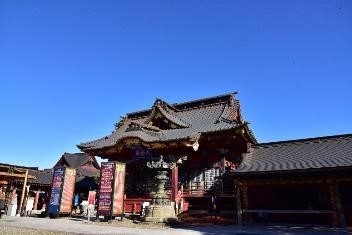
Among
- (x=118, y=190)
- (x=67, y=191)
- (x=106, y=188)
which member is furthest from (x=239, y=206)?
(x=67, y=191)

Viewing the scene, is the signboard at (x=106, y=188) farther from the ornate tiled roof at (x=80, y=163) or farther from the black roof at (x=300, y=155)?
the ornate tiled roof at (x=80, y=163)

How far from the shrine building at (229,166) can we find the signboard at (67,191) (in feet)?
14.1

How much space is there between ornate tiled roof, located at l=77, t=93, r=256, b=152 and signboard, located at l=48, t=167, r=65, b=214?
194 inches

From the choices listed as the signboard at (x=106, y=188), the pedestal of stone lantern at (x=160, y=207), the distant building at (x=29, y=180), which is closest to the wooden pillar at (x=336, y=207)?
the pedestal of stone lantern at (x=160, y=207)

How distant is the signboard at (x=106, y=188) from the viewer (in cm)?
1744

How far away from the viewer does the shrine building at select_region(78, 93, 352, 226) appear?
16344 millimetres

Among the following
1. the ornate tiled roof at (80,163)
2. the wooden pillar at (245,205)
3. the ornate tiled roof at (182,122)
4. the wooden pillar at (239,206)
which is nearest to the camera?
the wooden pillar at (239,206)

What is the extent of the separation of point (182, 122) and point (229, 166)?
6250mm

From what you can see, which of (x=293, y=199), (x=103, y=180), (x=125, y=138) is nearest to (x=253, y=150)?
(x=293, y=199)

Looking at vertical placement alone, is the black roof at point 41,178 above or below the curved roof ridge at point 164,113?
below

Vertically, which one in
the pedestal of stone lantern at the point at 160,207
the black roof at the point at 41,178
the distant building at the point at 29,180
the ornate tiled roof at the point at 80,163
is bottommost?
the pedestal of stone lantern at the point at 160,207

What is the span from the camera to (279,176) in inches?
653

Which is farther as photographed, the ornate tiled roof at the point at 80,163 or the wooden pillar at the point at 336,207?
the ornate tiled roof at the point at 80,163

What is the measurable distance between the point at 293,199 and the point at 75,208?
2059cm
